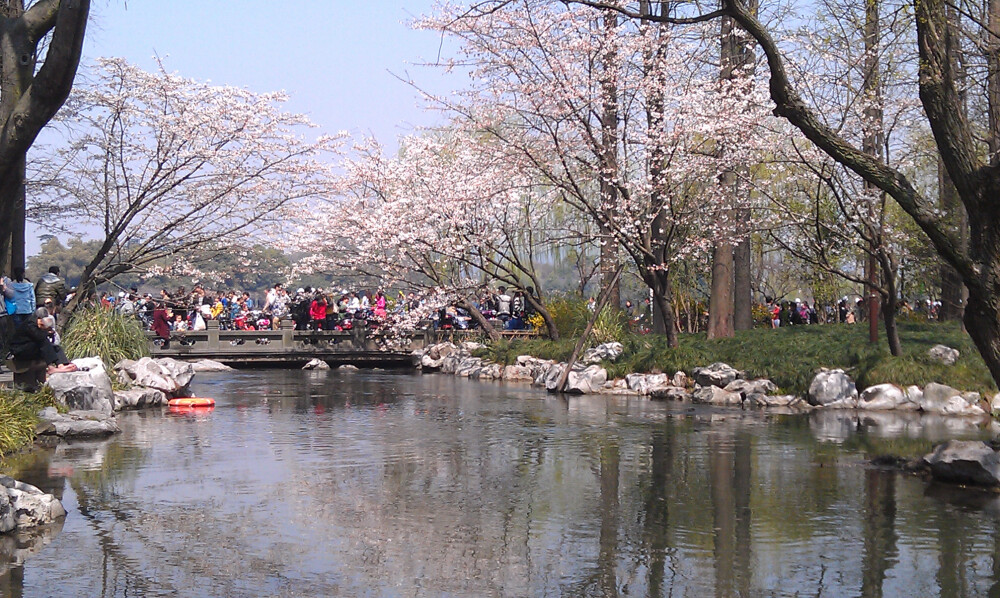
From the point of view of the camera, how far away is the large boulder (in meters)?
8.18

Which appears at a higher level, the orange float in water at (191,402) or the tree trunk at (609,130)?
the tree trunk at (609,130)

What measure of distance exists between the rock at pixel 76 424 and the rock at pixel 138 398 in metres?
3.23

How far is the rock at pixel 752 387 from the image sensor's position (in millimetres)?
19516

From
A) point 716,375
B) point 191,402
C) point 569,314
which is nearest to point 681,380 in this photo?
point 716,375

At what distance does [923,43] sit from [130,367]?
1582cm

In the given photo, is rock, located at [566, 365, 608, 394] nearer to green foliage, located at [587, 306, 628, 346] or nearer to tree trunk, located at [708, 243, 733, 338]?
green foliage, located at [587, 306, 628, 346]

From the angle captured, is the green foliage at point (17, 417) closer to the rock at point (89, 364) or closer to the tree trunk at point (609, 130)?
the rock at point (89, 364)

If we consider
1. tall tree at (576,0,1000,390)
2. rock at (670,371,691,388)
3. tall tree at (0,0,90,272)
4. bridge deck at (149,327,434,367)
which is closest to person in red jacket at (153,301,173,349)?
bridge deck at (149,327,434,367)

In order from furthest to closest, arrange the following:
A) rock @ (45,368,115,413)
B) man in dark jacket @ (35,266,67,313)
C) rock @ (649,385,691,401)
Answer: rock @ (649,385,691,401), man in dark jacket @ (35,266,67,313), rock @ (45,368,115,413)

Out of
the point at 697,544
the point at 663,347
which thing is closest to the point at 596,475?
the point at 697,544

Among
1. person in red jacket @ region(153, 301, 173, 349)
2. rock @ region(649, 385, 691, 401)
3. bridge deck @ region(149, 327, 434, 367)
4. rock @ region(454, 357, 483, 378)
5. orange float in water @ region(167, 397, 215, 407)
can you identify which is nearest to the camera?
orange float in water @ region(167, 397, 215, 407)

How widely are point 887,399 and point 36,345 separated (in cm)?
1435

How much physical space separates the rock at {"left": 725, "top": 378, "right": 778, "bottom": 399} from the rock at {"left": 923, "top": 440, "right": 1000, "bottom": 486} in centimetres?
832

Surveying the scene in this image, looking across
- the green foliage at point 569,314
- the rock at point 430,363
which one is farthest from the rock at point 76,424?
the rock at point 430,363
